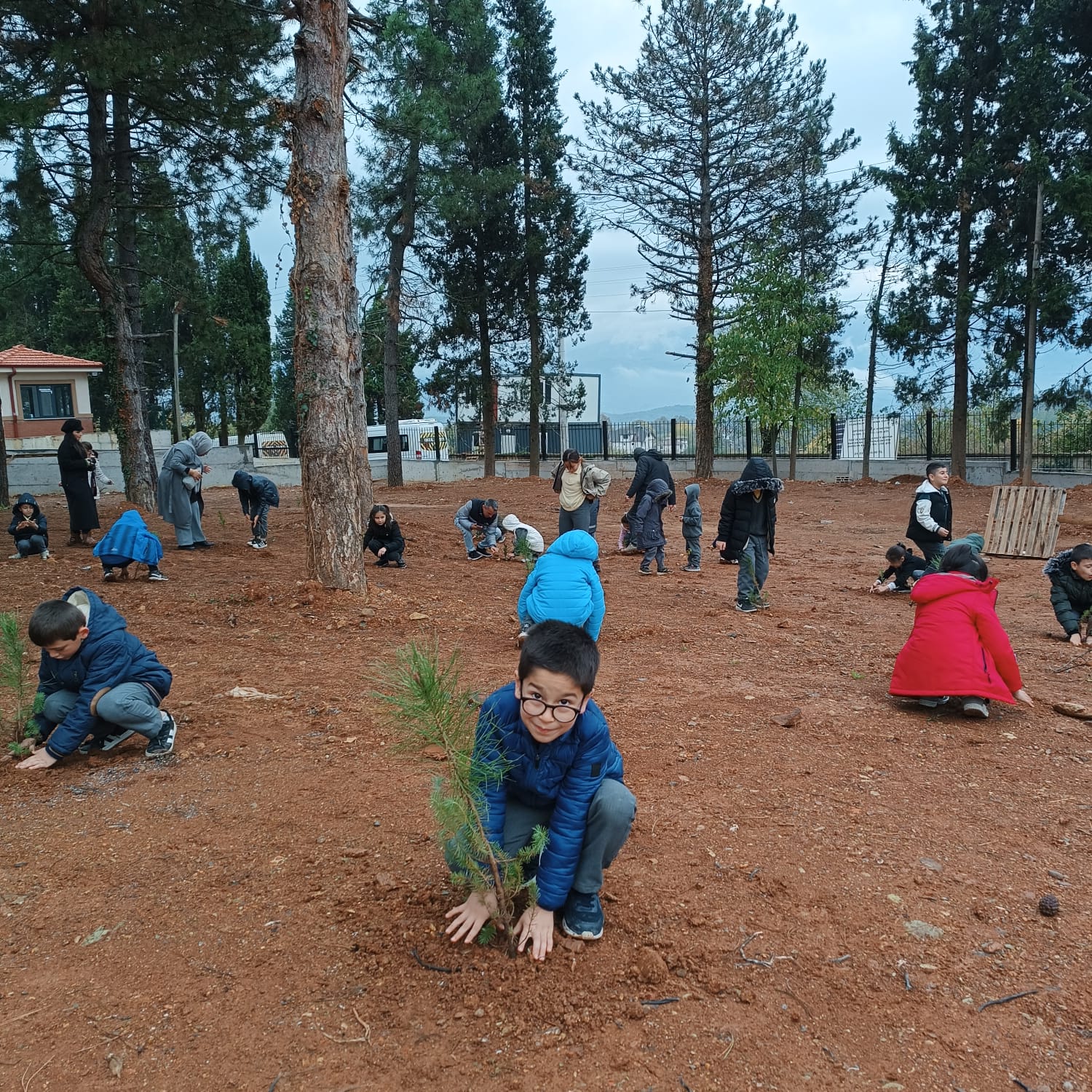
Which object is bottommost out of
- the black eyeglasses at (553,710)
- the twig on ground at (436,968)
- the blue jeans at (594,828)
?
the twig on ground at (436,968)

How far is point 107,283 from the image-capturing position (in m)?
14.3

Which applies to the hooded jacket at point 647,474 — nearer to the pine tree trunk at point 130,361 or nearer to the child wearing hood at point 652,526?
the child wearing hood at point 652,526

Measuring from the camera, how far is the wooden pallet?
1234 cm

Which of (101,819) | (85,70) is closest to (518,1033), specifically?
(101,819)

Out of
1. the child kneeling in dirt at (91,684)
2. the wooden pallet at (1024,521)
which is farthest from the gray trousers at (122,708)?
the wooden pallet at (1024,521)

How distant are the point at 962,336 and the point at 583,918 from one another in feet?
70.1

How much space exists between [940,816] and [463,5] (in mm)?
22170

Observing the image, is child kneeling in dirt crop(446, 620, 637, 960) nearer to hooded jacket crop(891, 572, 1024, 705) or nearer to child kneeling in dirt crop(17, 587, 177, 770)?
child kneeling in dirt crop(17, 587, 177, 770)

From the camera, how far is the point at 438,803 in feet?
8.19

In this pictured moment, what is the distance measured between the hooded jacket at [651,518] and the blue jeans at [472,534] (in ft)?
6.33

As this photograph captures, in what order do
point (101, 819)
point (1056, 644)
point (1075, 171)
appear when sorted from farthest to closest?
point (1075, 171) < point (1056, 644) < point (101, 819)

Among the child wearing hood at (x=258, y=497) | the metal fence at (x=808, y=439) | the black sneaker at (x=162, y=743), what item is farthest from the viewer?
the metal fence at (x=808, y=439)

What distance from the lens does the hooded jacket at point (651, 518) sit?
10.9 meters

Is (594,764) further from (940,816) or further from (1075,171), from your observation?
(1075,171)
